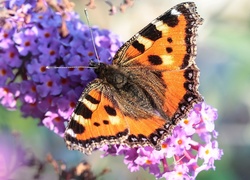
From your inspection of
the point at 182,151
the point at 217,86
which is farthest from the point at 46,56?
the point at 217,86

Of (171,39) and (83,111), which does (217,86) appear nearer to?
(171,39)

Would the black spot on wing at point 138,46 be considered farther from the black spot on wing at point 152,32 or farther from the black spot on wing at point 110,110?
the black spot on wing at point 110,110

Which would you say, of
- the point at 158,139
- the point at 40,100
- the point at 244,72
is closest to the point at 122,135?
the point at 158,139

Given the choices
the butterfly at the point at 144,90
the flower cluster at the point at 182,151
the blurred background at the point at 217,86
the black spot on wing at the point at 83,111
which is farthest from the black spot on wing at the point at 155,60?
the blurred background at the point at 217,86

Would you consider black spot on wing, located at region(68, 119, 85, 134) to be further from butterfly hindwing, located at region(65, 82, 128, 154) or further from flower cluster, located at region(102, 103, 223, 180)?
flower cluster, located at region(102, 103, 223, 180)

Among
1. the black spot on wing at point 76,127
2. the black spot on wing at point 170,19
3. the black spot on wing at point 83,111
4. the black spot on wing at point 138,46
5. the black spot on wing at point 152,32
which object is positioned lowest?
the black spot on wing at point 76,127

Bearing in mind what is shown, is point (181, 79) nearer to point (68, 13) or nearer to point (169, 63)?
point (169, 63)

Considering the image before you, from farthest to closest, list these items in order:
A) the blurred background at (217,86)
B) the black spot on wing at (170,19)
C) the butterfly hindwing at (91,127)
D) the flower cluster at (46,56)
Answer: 1. the blurred background at (217,86)
2. the flower cluster at (46,56)
3. the black spot on wing at (170,19)
4. the butterfly hindwing at (91,127)
